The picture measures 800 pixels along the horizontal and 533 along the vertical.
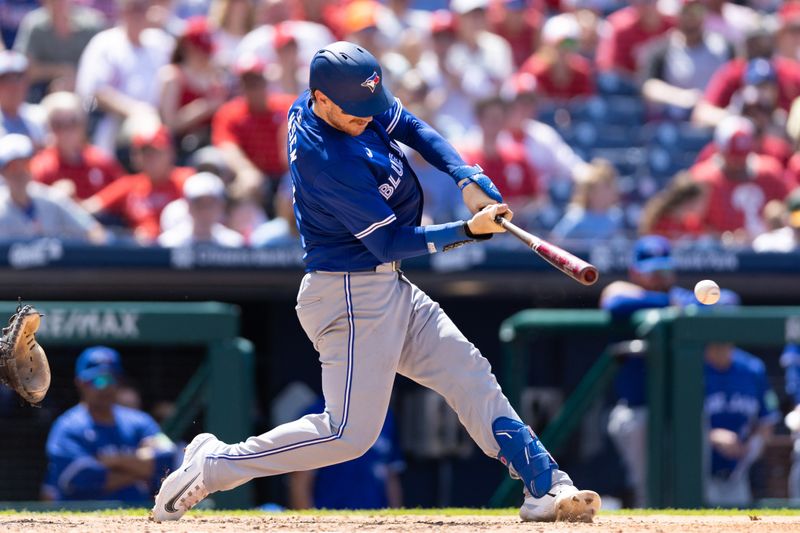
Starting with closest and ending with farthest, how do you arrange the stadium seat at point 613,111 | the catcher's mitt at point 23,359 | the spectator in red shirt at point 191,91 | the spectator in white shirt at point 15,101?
the catcher's mitt at point 23,359
the spectator in white shirt at point 15,101
the spectator in red shirt at point 191,91
the stadium seat at point 613,111

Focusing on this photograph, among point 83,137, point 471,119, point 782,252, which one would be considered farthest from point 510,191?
point 83,137

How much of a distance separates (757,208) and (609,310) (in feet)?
8.29

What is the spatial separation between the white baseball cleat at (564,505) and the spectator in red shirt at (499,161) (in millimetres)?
4748

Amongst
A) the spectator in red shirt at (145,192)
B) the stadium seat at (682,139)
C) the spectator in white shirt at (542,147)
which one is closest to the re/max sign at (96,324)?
the spectator in red shirt at (145,192)

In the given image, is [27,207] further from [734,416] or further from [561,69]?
[561,69]

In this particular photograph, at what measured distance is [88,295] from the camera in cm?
827

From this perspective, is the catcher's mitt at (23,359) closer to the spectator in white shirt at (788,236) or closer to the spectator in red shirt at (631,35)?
the spectator in white shirt at (788,236)

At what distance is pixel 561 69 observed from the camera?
35.8ft

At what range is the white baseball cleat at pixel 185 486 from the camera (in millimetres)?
5008

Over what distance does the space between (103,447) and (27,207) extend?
1792mm

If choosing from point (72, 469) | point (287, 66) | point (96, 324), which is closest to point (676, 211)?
point (287, 66)

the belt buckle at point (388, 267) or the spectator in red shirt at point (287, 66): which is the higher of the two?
the spectator in red shirt at point (287, 66)

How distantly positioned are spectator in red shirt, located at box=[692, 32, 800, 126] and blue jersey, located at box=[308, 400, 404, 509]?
417 cm

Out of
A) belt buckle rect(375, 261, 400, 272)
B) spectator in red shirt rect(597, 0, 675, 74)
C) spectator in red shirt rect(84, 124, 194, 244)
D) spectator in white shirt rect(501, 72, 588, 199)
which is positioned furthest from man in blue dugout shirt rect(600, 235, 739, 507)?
spectator in red shirt rect(597, 0, 675, 74)
